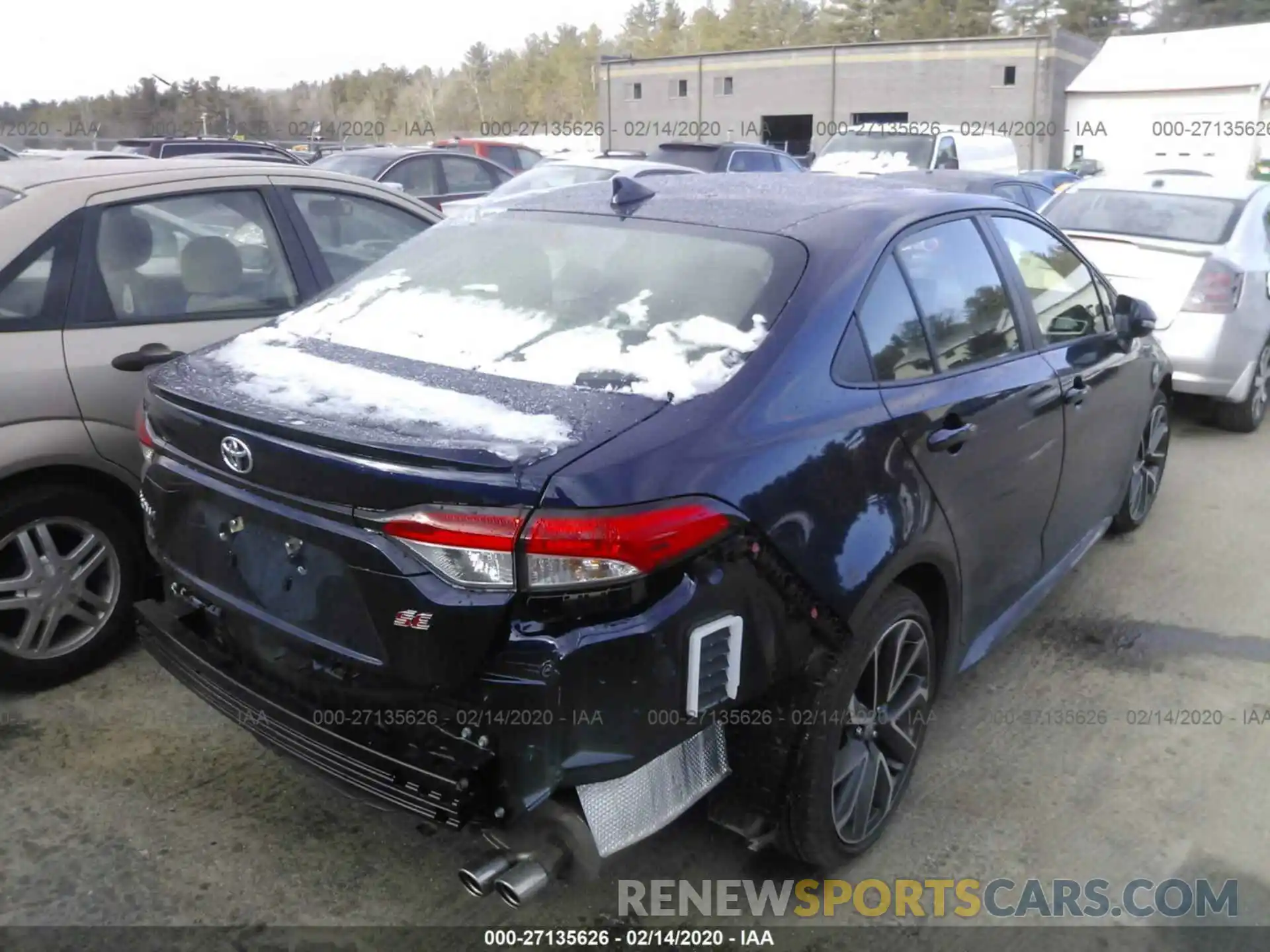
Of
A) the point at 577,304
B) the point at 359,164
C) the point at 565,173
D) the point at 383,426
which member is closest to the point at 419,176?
the point at 359,164

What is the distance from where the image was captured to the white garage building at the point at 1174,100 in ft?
126

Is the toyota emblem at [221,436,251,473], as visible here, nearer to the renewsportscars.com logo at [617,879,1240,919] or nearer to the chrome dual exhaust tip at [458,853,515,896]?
the chrome dual exhaust tip at [458,853,515,896]

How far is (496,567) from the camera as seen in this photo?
210cm

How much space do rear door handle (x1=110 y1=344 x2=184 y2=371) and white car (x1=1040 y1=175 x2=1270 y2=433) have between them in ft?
18.8

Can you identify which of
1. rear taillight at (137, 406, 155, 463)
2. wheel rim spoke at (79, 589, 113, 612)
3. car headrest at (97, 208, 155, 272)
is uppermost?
car headrest at (97, 208, 155, 272)

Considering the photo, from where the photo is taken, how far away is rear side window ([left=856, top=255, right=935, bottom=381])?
280 cm

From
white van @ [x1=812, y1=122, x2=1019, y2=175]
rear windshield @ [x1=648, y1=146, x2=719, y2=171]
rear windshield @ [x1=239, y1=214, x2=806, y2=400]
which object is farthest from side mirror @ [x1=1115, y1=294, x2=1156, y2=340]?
white van @ [x1=812, y1=122, x2=1019, y2=175]

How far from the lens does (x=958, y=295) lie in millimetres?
3266

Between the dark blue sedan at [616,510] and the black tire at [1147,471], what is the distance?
1.88 m

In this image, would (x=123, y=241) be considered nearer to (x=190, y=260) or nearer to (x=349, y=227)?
(x=190, y=260)

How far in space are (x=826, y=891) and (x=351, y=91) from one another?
3682 inches

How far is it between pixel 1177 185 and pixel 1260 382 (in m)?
1.69

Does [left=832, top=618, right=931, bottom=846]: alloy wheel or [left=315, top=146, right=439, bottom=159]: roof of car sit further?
Answer: [left=315, top=146, right=439, bottom=159]: roof of car

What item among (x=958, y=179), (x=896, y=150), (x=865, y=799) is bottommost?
(x=865, y=799)
